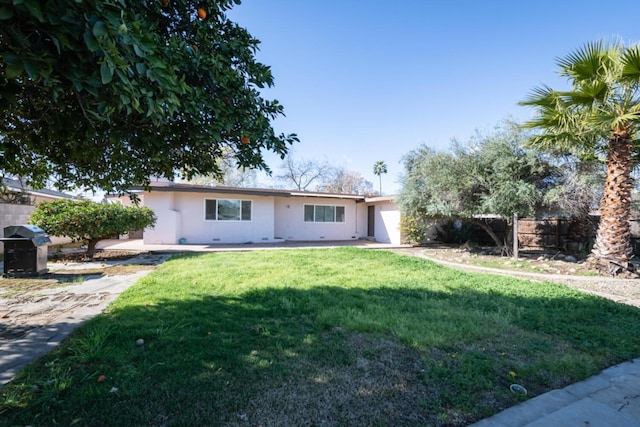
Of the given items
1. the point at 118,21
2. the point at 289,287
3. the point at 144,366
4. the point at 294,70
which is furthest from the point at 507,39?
the point at 144,366

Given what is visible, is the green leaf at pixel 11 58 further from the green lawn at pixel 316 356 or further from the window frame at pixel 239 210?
the window frame at pixel 239 210

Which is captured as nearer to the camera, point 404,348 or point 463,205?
point 404,348

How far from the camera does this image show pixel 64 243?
1434cm

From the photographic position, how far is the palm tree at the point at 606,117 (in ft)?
23.5

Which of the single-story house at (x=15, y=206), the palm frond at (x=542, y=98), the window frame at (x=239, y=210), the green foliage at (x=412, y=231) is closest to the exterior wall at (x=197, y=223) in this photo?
the window frame at (x=239, y=210)

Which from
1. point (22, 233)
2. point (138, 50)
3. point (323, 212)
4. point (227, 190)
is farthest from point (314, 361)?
point (323, 212)

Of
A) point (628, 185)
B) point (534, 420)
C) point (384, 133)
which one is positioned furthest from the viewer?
point (384, 133)

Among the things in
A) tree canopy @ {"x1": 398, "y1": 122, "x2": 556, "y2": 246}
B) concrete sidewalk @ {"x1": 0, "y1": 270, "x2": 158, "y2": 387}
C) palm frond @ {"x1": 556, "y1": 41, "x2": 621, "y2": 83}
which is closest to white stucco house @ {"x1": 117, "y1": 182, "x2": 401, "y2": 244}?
tree canopy @ {"x1": 398, "y1": 122, "x2": 556, "y2": 246}

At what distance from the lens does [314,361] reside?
125 inches

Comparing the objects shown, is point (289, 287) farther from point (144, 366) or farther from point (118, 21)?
point (118, 21)

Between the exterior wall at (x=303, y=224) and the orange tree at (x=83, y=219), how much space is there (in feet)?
28.2

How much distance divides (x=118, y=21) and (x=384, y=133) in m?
20.3

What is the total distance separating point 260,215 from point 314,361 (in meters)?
13.8

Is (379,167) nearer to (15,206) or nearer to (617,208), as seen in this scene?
(617,208)
